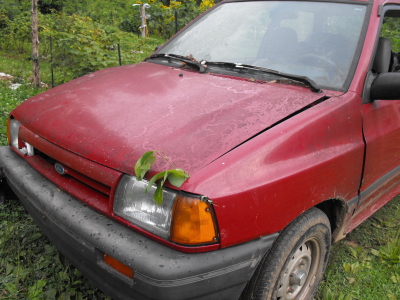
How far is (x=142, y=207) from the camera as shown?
1.58 m

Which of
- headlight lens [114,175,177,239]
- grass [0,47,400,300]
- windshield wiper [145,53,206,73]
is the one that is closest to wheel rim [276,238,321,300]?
grass [0,47,400,300]

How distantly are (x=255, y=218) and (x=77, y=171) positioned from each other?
91 centimetres

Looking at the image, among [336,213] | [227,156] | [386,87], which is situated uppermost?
[386,87]

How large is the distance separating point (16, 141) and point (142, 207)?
1265 mm

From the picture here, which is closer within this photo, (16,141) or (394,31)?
(16,141)

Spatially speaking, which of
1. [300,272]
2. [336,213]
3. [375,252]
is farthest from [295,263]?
[375,252]

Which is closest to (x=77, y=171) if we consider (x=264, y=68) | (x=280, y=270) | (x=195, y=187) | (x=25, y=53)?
(x=195, y=187)

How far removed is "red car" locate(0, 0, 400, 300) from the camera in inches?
59.4

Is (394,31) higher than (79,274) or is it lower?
higher

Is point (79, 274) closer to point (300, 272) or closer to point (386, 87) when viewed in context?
point (300, 272)

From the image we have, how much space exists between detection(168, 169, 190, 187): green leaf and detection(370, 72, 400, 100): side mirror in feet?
4.39

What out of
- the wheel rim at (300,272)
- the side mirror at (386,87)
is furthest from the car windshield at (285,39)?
the wheel rim at (300,272)

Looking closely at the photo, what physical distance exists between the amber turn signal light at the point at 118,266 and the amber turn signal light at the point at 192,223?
23 cm

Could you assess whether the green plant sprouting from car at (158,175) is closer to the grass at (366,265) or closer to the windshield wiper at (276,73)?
the windshield wiper at (276,73)
